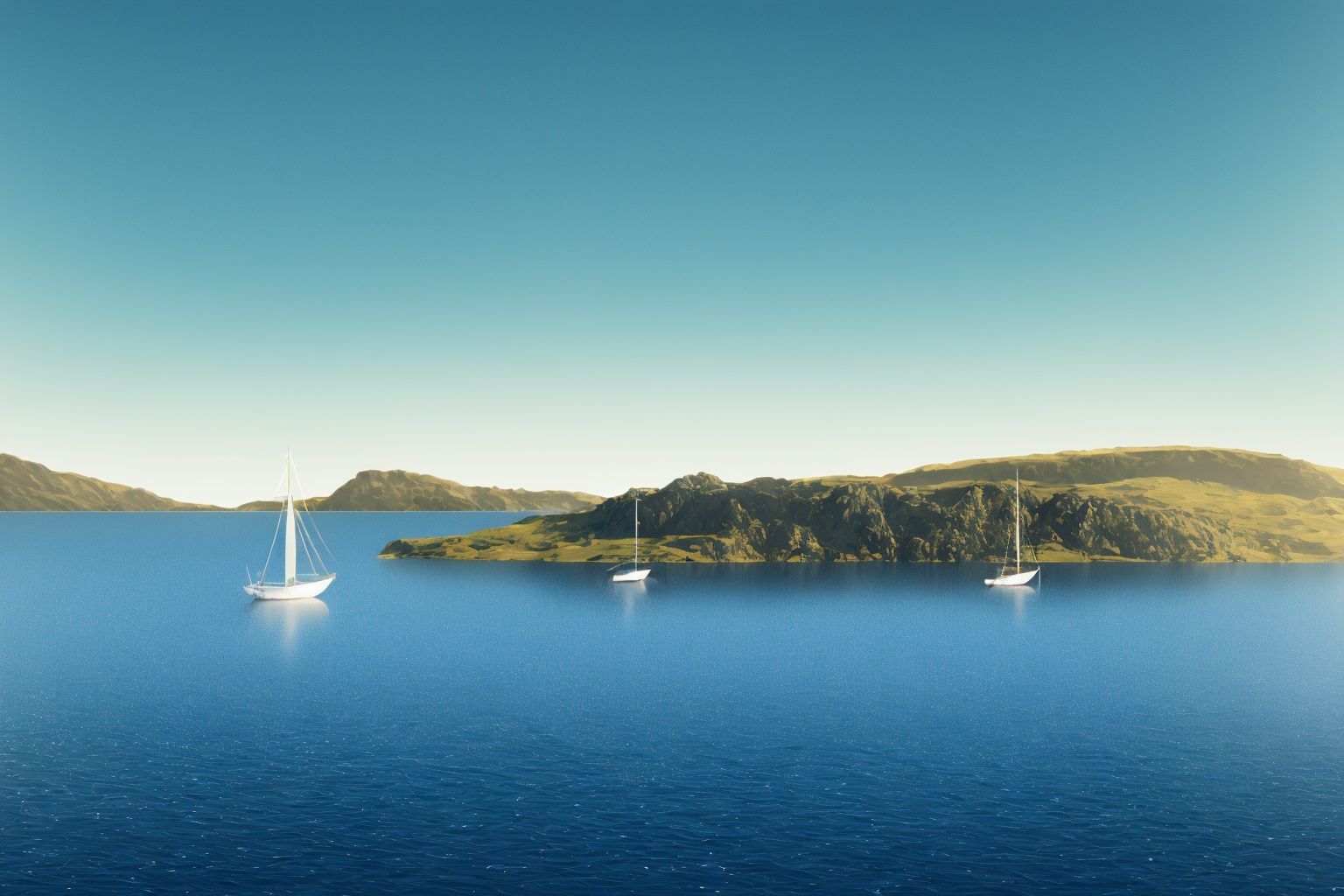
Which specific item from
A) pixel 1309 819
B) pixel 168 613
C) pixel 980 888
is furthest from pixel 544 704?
pixel 168 613

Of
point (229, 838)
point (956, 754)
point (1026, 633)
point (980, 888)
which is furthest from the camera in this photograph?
point (1026, 633)

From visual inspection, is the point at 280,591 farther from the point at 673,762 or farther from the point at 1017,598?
the point at 1017,598

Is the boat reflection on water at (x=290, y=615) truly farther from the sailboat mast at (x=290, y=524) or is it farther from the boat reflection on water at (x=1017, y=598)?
the boat reflection on water at (x=1017, y=598)

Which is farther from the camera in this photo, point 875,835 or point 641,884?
point 875,835

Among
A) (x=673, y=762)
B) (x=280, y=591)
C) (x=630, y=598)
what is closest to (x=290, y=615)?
(x=280, y=591)

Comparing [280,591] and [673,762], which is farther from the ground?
[280,591]

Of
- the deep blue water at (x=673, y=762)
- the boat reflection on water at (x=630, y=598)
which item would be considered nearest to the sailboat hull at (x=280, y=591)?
the deep blue water at (x=673, y=762)

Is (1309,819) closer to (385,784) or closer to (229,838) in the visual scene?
(385,784)
